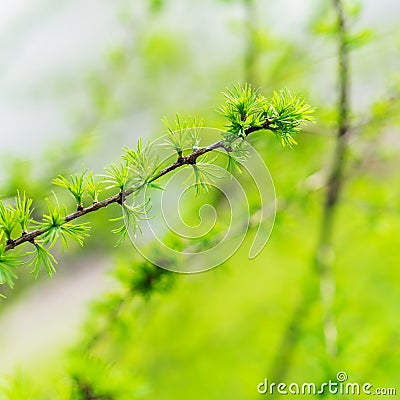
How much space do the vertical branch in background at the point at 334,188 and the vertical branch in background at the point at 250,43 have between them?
6.4 inches

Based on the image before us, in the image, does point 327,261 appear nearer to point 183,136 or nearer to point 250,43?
point 250,43

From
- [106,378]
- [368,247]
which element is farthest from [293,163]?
[106,378]

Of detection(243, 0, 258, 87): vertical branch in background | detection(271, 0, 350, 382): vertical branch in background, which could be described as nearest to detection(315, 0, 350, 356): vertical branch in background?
detection(271, 0, 350, 382): vertical branch in background

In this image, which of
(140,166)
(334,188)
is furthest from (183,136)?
(334,188)

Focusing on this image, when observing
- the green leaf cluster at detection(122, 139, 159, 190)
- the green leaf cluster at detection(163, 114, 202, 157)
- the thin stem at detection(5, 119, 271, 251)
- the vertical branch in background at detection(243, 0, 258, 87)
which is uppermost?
the vertical branch in background at detection(243, 0, 258, 87)

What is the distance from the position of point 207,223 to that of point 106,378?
289 mm

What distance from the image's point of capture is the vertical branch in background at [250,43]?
587 millimetres

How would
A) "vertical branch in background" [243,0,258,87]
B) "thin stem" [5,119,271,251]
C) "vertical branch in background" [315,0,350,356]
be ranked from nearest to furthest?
"thin stem" [5,119,271,251] → "vertical branch in background" [315,0,350,356] → "vertical branch in background" [243,0,258,87]

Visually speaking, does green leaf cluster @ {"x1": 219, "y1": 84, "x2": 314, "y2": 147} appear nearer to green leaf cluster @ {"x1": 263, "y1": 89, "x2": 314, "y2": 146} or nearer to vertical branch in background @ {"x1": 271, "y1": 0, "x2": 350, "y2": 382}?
green leaf cluster @ {"x1": 263, "y1": 89, "x2": 314, "y2": 146}

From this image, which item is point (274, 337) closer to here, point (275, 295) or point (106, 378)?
point (275, 295)

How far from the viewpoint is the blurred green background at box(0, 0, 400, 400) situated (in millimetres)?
456

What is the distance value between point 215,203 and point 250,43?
9.0 inches

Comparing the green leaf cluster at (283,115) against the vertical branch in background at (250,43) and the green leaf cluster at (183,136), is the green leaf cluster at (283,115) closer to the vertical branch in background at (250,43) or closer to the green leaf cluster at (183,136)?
the green leaf cluster at (183,136)

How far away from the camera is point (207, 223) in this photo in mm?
596
